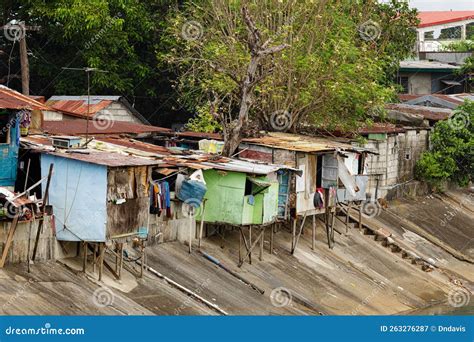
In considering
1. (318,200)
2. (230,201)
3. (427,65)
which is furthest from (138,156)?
(427,65)

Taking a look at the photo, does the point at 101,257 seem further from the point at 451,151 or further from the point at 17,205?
the point at 451,151

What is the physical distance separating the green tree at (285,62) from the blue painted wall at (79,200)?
38.3ft

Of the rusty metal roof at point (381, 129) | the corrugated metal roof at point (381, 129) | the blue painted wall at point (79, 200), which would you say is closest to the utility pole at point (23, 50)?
the blue painted wall at point (79, 200)

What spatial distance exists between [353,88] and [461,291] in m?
7.80

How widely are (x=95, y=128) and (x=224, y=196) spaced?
6.08 metres

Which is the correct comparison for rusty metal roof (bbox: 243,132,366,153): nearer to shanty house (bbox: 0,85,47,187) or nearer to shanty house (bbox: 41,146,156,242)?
shanty house (bbox: 41,146,156,242)

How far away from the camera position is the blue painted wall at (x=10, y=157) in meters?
27.7

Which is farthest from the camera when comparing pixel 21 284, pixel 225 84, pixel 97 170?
pixel 225 84

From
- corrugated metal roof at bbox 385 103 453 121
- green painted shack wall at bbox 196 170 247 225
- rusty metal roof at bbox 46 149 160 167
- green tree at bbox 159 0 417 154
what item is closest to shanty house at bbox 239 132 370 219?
green tree at bbox 159 0 417 154

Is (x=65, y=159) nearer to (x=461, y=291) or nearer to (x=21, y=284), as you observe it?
(x=21, y=284)

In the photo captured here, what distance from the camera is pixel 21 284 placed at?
2533 centimetres

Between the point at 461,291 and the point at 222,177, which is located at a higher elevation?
the point at 222,177

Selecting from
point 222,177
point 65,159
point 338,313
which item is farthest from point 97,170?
point 338,313

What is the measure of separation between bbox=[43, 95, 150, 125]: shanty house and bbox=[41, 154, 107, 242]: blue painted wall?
9.99 meters
